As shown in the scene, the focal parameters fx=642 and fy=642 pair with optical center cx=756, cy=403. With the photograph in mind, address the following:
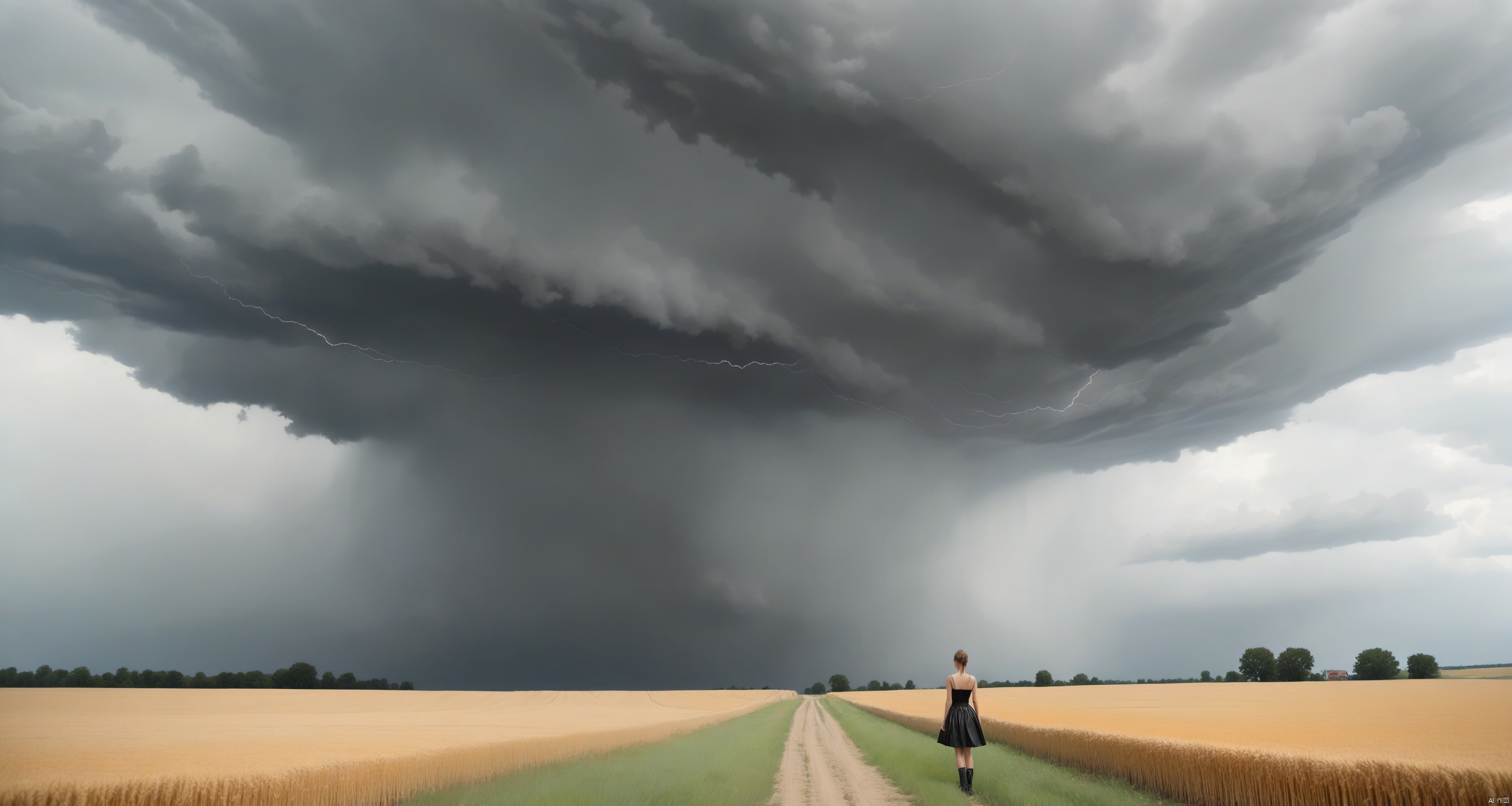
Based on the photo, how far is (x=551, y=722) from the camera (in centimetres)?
3197

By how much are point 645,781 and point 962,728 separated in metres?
7.77

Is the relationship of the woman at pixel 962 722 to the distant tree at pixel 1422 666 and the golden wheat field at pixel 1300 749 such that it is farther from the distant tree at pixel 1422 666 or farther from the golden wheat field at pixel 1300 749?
the distant tree at pixel 1422 666

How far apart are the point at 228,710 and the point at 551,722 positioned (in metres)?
38.0

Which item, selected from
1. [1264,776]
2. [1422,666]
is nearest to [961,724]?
[1264,776]

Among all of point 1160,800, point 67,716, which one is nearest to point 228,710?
point 67,716

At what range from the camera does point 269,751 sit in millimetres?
14484

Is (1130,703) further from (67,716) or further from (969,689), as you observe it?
(67,716)

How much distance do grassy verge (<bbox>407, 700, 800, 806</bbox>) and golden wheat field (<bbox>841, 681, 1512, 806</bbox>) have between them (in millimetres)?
8360

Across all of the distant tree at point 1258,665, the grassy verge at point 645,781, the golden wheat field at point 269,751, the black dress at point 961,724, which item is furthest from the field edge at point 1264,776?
the distant tree at point 1258,665

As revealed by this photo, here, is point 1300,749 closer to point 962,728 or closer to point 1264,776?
point 1264,776

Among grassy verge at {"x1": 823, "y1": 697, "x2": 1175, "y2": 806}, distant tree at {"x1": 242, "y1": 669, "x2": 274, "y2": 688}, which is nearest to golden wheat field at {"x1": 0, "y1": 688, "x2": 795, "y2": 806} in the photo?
grassy verge at {"x1": 823, "y1": 697, "x2": 1175, "y2": 806}

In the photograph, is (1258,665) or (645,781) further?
(1258,665)

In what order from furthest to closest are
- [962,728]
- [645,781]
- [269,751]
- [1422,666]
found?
[1422,666] < [645,781] < [269,751] < [962,728]

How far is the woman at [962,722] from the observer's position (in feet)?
46.7
